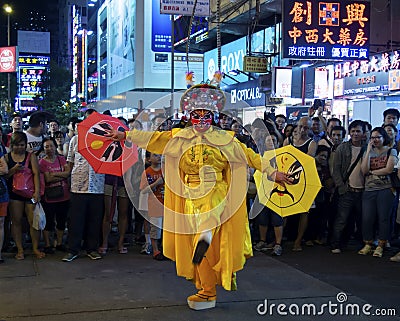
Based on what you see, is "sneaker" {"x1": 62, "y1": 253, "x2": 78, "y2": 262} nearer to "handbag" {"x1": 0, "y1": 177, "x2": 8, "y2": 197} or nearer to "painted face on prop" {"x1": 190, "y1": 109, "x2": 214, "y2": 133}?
"handbag" {"x1": 0, "y1": 177, "x2": 8, "y2": 197}

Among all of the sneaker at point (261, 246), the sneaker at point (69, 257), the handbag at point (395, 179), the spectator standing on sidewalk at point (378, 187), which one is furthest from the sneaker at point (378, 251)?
the sneaker at point (69, 257)

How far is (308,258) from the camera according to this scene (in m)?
7.62

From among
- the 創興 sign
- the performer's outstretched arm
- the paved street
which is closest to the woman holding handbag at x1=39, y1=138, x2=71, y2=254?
the paved street

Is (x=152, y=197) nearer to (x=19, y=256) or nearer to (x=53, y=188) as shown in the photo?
(x=53, y=188)

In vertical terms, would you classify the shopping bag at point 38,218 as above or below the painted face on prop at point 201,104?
below

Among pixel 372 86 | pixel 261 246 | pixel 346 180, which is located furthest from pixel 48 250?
pixel 372 86

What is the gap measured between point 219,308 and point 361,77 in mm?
8822

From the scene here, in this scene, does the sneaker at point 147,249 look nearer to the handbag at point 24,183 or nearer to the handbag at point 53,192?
the handbag at point 53,192

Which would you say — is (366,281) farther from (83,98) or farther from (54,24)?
(54,24)

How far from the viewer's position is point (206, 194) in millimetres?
5355

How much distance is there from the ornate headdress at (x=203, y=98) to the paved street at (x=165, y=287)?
73.1 inches

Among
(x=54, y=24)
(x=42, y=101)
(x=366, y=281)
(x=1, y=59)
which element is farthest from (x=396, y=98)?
(x=54, y=24)

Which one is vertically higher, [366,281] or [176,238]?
[176,238]

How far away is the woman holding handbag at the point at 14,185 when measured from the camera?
290 inches
